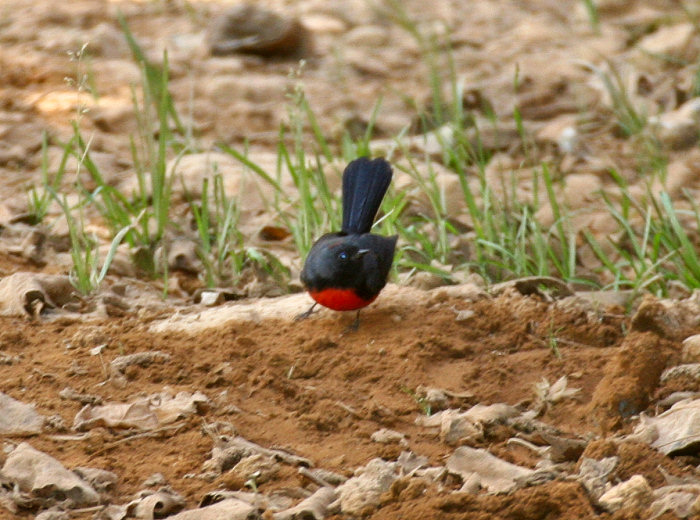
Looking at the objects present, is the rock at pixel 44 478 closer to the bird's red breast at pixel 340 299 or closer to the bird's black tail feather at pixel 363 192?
the bird's red breast at pixel 340 299

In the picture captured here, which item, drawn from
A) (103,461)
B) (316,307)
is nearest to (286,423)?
(103,461)

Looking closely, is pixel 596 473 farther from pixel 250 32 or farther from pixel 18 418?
pixel 250 32

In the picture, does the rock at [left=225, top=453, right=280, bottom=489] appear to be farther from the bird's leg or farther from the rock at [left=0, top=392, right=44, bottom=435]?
the bird's leg

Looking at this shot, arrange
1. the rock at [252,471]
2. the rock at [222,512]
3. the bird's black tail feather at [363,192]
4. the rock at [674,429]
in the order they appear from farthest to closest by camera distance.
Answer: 1. the bird's black tail feather at [363,192]
2. the rock at [674,429]
3. the rock at [252,471]
4. the rock at [222,512]

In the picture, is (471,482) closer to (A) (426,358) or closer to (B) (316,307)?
(A) (426,358)

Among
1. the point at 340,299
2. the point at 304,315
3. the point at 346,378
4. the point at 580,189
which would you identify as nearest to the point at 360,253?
the point at 340,299

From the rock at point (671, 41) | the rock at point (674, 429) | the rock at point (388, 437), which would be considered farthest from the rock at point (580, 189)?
the rock at point (388, 437)

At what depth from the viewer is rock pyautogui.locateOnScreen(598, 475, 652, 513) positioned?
2.74m

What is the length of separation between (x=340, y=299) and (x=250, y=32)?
4.09 m

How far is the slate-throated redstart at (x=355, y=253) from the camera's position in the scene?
4.14 m

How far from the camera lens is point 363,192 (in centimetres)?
459

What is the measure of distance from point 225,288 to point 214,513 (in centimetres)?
194

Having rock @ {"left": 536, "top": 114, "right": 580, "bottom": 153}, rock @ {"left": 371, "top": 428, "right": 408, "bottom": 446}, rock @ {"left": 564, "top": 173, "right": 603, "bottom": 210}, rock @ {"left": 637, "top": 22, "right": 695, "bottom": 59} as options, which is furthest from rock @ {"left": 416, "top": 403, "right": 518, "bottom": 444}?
rock @ {"left": 637, "top": 22, "right": 695, "bottom": 59}

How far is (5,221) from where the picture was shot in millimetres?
4945
